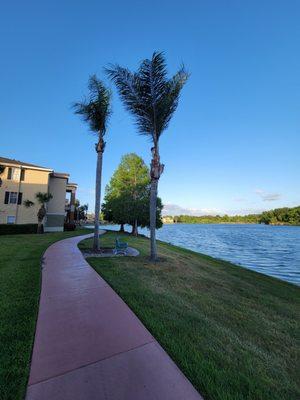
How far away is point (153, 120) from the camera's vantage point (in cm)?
1205

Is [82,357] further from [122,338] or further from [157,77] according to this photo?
[157,77]

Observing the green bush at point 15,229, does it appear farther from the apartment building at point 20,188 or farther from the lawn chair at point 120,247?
the lawn chair at point 120,247

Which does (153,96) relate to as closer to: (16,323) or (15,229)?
(16,323)

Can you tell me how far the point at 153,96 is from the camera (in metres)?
11.9

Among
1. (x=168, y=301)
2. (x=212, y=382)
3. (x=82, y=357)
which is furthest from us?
(x=168, y=301)

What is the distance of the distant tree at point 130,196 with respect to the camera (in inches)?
1355

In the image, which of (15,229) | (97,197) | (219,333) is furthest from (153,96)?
(15,229)

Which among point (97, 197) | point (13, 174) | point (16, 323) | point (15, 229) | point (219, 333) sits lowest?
point (219, 333)

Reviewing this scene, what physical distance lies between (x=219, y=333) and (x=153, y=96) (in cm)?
993

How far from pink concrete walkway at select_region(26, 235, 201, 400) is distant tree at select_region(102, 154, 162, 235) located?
28241 mm

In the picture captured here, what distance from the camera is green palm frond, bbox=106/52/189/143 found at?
11766 mm

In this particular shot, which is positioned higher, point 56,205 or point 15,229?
point 56,205

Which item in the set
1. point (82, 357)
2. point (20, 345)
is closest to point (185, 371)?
point (82, 357)

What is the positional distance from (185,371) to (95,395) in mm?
1154
